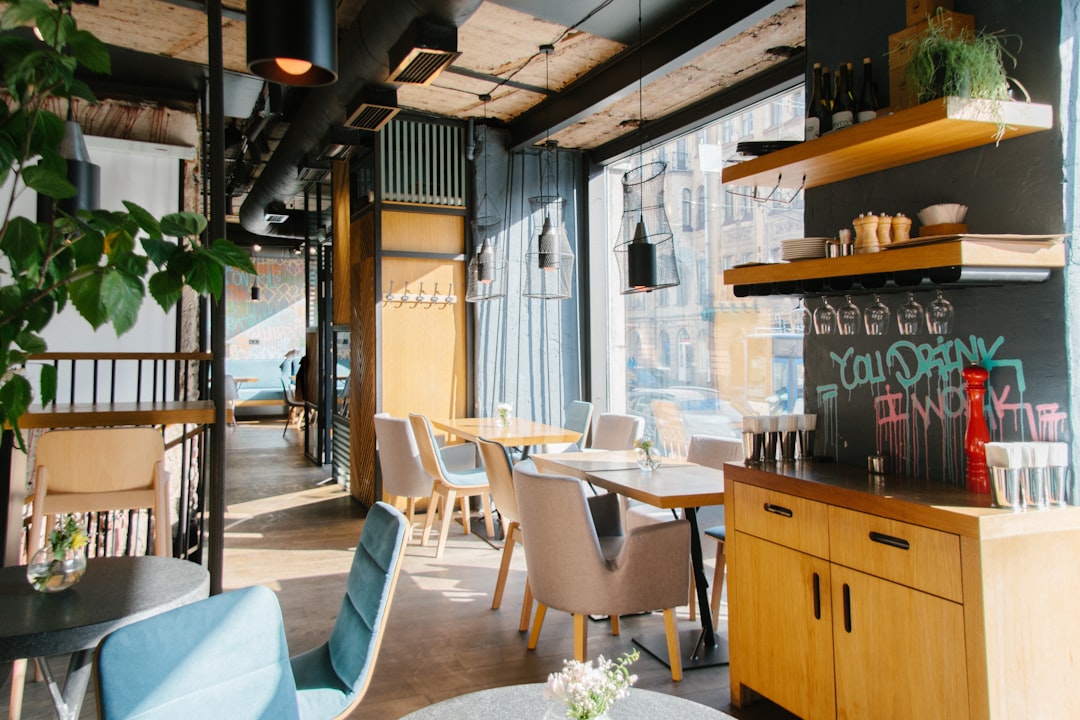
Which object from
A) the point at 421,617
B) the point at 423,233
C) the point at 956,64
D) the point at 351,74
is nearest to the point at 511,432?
the point at 421,617

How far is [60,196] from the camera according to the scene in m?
1.11

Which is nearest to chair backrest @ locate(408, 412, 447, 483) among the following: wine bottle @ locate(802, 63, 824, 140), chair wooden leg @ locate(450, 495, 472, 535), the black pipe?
chair wooden leg @ locate(450, 495, 472, 535)

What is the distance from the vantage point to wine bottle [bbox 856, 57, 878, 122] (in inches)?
112

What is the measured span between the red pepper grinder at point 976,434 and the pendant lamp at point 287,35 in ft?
8.29

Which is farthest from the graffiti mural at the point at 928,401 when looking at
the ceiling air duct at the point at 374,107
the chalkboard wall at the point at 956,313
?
the ceiling air duct at the point at 374,107

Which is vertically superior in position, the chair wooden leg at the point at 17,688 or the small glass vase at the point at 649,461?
Answer: the small glass vase at the point at 649,461

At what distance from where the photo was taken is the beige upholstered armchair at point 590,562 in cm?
316

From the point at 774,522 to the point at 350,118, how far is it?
384cm

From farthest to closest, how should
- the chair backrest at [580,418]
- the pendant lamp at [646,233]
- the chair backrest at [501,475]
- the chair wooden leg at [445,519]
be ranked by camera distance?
the chair backrest at [580,418] < the chair wooden leg at [445,519] < the pendant lamp at [646,233] < the chair backrest at [501,475]

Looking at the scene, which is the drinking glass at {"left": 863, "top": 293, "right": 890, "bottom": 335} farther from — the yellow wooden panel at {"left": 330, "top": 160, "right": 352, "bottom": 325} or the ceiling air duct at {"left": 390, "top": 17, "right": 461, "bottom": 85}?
the yellow wooden panel at {"left": 330, "top": 160, "right": 352, "bottom": 325}

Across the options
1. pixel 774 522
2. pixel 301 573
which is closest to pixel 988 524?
pixel 774 522

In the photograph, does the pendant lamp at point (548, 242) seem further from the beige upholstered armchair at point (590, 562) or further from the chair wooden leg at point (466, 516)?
the beige upholstered armchair at point (590, 562)

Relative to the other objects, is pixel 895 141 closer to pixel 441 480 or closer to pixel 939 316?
pixel 939 316

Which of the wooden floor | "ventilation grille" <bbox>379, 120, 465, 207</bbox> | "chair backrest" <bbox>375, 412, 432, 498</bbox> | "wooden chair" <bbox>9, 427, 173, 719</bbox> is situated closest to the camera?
the wooden floor
